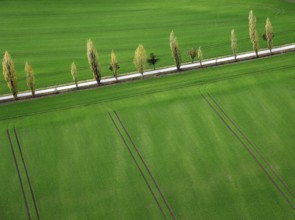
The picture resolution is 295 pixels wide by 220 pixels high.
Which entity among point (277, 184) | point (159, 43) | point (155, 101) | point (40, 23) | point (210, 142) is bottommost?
point (277, 184)

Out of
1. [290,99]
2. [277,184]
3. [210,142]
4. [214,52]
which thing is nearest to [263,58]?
[214,52]

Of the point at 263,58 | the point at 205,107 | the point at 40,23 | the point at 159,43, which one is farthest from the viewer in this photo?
the point at 40,23

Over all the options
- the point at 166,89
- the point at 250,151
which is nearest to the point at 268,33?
the point at 166,89

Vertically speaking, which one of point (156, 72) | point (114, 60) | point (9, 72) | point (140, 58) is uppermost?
point (9, 72)

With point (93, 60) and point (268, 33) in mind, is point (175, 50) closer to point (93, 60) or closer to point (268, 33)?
point (93, 60)

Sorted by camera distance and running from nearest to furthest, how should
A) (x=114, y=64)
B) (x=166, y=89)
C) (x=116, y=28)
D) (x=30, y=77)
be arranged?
1. (x=30, y=77)
2. (x=166, y=89)
3. (x=114, y=64)
4. (x=116, y=28)

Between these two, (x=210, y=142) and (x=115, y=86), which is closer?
(x=210, y=142)

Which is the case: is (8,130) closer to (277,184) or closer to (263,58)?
(277,184)
